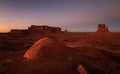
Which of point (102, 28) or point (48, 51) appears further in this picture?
point (102, 28)

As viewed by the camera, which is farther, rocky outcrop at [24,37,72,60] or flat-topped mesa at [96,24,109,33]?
flat-topped mesa at [96,24,109,33]

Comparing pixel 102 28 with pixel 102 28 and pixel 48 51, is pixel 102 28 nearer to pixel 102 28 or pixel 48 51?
pixel 102 28

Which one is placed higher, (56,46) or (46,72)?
(56,46)

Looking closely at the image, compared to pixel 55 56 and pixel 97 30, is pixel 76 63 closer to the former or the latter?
pixel 55 56

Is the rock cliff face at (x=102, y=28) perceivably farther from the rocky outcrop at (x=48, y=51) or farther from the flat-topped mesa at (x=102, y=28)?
the rocky outcrop at (x=48, y=51)

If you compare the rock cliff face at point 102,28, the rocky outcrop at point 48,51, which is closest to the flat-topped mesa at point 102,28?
the rock cliff face at point 102,28

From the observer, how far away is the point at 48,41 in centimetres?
1742

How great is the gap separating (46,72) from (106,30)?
71.6 m

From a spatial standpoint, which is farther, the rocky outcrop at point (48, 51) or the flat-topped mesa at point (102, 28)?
the flat-topped mesa at point (102, 28)

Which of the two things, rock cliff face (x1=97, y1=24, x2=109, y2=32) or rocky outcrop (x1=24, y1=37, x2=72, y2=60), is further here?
rock cliff face (x1=97, y1=24, x2=109, y2=32)

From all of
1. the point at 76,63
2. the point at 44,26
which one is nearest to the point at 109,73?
the point at 76,63

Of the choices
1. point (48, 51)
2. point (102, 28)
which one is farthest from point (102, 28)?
point (48, 51)

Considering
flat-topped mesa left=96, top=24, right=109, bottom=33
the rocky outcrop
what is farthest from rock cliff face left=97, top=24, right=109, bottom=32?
the rocky outcrop

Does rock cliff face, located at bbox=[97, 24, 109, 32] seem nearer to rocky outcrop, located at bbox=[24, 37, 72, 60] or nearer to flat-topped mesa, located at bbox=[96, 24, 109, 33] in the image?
flat-topped mesa, located at bbox=[96, 24, 109, 33]
